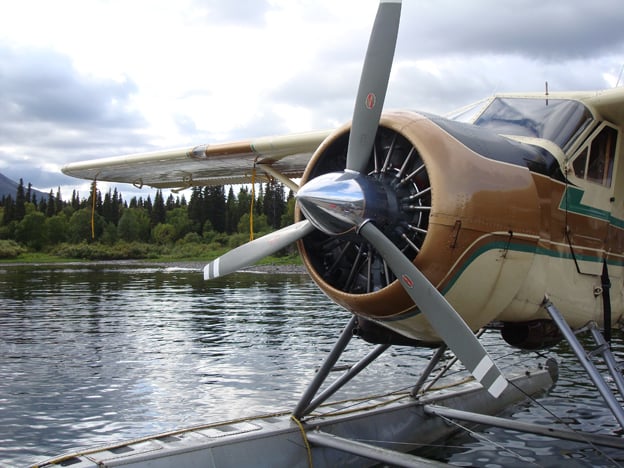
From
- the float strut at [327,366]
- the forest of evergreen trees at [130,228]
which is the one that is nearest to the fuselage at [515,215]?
the float strut at [327,366]

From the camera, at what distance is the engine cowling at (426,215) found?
4273 millimetres

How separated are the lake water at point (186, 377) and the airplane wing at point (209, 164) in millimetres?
3031

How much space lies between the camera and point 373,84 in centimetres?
463

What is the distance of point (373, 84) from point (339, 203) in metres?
0.96

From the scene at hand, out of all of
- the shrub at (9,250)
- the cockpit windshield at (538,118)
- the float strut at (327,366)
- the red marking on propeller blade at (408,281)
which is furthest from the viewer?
the shrub at (9,250)

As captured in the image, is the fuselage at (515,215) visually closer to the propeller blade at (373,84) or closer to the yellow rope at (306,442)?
the propeller blade at (373,84)

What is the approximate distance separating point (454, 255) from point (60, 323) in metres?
15.4

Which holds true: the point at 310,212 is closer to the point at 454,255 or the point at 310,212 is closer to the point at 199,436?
the point at 454,255

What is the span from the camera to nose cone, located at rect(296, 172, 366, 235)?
13.7 ft

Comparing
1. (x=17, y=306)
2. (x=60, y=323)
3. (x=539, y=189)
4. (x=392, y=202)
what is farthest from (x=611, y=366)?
(x=17, y=306)

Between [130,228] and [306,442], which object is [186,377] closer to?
[306,442]

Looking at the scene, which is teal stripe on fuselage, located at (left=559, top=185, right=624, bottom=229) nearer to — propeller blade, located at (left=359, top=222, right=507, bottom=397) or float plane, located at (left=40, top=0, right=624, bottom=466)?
float plane, located at (left=40, top=0, right=624, bottom=466)

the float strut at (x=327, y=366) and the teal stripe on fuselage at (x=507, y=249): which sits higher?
the teal stripe on fuselage at (x=507, y=249)

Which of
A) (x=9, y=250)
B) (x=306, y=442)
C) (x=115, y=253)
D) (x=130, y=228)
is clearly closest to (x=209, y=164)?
(x=306, y=442)
